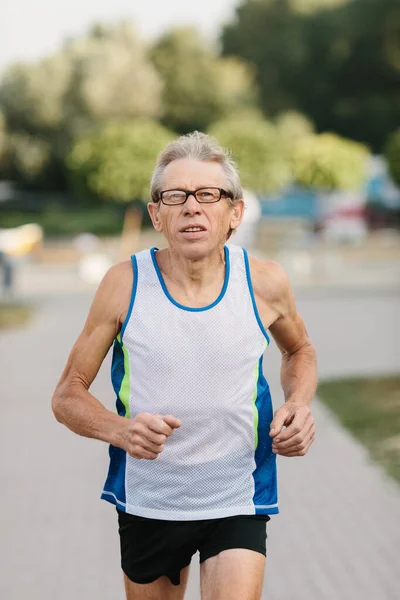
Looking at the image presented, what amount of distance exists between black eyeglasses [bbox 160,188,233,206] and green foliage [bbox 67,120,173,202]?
25.5 m

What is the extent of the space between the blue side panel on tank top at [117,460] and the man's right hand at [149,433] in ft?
0.97

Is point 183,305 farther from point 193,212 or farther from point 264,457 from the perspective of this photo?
point 264,457

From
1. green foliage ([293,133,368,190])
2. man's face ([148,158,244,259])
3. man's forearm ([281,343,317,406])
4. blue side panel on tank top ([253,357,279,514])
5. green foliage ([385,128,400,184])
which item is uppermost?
green foliage ([385,128,400,184])

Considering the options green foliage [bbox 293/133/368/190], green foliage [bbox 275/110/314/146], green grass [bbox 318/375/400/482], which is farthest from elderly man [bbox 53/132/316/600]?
green foliage [bbox 275/110/314/146]

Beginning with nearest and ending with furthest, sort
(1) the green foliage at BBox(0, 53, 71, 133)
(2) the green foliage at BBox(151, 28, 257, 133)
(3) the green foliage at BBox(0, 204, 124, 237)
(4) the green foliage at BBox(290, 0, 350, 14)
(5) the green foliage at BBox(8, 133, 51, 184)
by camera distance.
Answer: (3) the green foliage at BBox(0, 204, 124, 237) < (1) the green foliage at BBox(0, 53, 71, 133) < (5) the green foliage at BBox(8, 133, 51, 184) < (2) the green foliage at BBox(151, 28, 257, 133) < (4) the green foliage at BBox(290, 0, 350, 14)

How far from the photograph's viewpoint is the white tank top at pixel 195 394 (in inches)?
119

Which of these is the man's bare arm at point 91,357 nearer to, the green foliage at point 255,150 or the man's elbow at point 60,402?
the man's elbow at point 60,402

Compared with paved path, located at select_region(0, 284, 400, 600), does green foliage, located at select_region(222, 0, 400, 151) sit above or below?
above

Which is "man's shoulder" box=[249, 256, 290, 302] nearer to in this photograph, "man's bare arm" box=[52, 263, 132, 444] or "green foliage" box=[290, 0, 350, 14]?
"man's bare arm" box=[52, 263, 132, 444]

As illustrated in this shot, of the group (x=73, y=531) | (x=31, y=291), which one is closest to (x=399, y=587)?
(x=73, y=531)

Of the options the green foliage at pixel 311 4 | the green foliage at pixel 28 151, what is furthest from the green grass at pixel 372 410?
the green foliage at pixel 311 4

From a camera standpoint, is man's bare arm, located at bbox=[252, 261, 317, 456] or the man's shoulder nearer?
man's bare arm, located at bbox=[252, 261, 317, 456]

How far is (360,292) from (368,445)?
13.9 metres

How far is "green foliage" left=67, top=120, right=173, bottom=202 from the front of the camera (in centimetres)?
2909
